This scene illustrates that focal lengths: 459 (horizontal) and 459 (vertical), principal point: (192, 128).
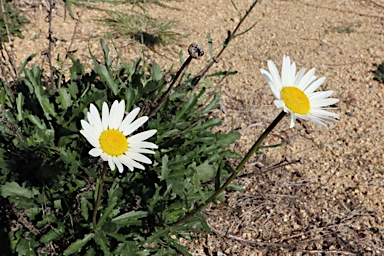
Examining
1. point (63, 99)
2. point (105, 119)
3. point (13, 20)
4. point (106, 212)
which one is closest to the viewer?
point (105, 119)

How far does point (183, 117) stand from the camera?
105 inches

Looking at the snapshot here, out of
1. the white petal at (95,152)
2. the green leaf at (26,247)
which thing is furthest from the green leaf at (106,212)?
the white petal at (95,152)

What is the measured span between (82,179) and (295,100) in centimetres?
118

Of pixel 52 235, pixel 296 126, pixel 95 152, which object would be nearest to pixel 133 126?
pixel 95 152

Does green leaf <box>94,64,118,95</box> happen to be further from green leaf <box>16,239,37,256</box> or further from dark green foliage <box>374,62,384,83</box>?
dark green foliage <box>374,62,384,83</box>

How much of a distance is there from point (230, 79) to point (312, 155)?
0.95m

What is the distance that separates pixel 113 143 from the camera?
164 centimetres

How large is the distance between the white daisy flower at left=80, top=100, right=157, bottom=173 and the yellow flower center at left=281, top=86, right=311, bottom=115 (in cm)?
49

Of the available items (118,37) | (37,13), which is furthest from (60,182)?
(37,13)

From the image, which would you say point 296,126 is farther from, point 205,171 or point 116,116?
point 116,116

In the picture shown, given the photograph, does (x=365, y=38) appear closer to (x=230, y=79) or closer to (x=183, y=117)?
(x=230, y=79)

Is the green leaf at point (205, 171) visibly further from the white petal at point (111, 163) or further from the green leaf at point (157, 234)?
the white petal at point (111, 163)

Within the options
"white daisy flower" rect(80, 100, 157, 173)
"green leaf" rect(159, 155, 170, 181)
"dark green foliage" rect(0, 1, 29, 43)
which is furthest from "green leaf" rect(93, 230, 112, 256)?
"dark green foliage" rect(0, 1, 29, 43)

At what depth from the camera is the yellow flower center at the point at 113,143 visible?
1610 millimetres
